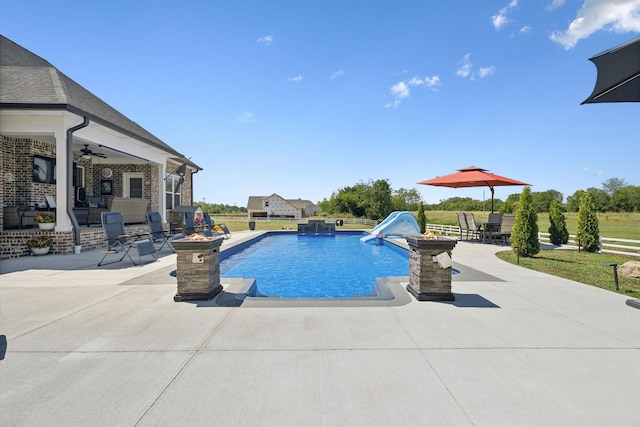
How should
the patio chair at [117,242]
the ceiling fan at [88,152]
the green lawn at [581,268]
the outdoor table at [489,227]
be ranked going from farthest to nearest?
the outdoor table at [489,227], the ceiling fan at [88,152], the patio chair at [117,242], the green lawn at [581,268]

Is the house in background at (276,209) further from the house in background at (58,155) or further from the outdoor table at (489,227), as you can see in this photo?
the outdoor table at (489,227)

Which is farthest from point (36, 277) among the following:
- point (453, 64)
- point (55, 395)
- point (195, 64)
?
point (453, 64)

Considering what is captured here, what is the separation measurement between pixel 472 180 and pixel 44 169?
16.5m

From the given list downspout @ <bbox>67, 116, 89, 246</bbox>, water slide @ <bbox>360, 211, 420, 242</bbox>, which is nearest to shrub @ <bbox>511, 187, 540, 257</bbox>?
water slide @ <bbox>360, 211, 420, 242</bbox>

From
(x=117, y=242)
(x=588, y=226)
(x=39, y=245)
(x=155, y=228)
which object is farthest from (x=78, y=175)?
(x=588, y=226)

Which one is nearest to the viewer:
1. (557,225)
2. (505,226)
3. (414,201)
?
(505,226)

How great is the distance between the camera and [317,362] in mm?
2506

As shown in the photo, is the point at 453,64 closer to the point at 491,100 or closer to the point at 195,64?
the point at 491,100

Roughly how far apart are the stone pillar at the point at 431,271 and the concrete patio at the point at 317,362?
0.22 meters

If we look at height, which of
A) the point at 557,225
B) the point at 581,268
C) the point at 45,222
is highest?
the point at 45,222

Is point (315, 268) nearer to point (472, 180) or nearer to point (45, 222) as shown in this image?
point (472, 180)

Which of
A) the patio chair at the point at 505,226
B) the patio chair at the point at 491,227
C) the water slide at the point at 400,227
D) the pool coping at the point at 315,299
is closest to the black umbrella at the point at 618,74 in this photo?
the pool coping at the point at 315,299

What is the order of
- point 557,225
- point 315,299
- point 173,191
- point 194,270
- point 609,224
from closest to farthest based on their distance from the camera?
point 194,270 < point 315,299 < point 557,225 < point 173,191 < point 609,224

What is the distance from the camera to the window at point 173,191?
660 inches
